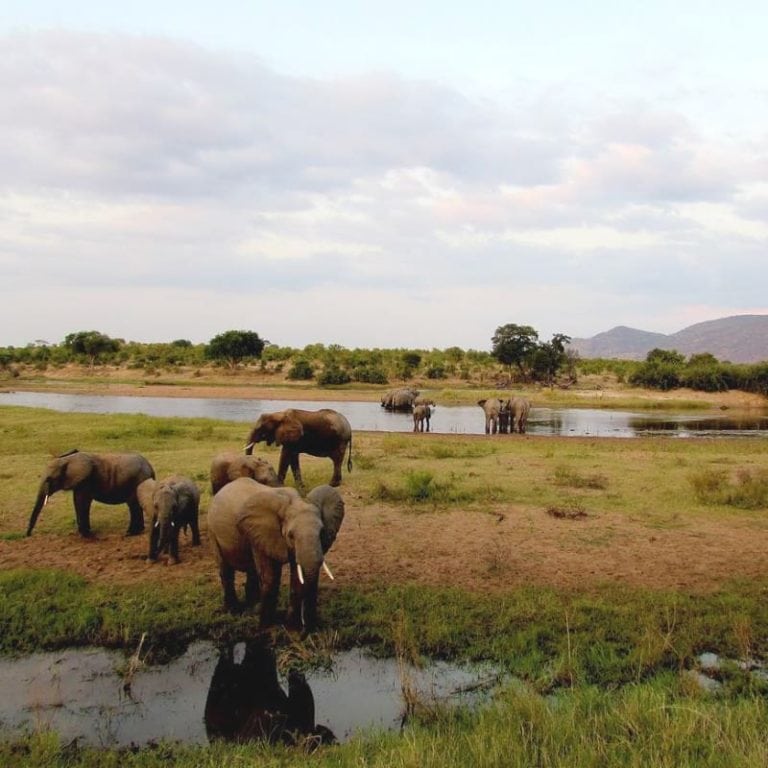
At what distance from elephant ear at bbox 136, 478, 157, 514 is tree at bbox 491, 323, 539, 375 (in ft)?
189

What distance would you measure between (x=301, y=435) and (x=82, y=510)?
4.59 m

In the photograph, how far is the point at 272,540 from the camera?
713 centimetres

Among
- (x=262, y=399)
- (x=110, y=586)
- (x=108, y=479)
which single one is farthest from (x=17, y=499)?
(x=262, y=399)

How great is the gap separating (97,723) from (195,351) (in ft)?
267

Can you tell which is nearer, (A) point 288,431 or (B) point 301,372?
(A) point 288,431

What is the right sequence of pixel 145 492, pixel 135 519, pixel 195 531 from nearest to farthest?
pixel 195 531 → pixel 145 492 → pixel 135 519

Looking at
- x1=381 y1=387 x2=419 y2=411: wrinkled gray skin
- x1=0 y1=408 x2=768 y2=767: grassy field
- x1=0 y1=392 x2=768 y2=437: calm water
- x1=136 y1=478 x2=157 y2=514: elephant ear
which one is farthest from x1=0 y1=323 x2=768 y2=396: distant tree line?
x1=136 y1=478 x2=157 y2=514: elephant ear

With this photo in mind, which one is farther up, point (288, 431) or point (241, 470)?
point (288, 431)

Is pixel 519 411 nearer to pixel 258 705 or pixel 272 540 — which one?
pixel 272 540

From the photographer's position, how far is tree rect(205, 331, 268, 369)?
2798 inches

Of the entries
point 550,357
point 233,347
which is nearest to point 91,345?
point 233,347

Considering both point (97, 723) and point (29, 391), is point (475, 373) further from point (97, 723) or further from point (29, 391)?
point (97, 723)

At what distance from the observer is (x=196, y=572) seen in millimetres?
8844

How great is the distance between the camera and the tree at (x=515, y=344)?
6588 centimetres
